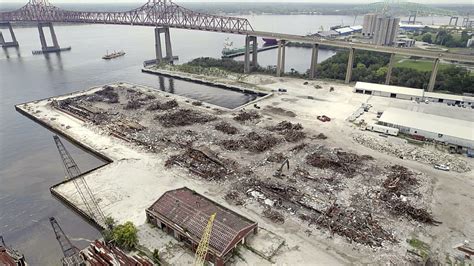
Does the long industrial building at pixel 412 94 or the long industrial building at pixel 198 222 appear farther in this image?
the long industrial building at pixel 412 94

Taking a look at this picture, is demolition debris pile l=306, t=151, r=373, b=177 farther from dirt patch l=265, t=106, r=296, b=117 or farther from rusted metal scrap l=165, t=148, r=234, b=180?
dirt patch l=265, t=106, r=296, b=117

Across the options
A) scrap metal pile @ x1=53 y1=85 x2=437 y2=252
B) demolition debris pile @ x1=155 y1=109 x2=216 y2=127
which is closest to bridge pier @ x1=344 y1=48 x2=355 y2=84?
scrap metal pile @ x1=53 y1=85 x2=437 y2=252

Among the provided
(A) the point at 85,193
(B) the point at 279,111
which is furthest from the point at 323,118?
(A) the point at 85,193

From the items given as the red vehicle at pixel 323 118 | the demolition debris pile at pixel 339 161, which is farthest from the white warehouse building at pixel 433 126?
the demolition debris pile at pixel 339 161

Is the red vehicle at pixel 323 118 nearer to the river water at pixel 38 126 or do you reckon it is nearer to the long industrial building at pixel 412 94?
the river water at pixel 38 126

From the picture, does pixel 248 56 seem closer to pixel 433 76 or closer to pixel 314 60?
pixel 314 60

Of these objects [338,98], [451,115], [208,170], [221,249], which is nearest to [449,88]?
[451,115]

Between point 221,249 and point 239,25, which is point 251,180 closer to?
point 221,249
